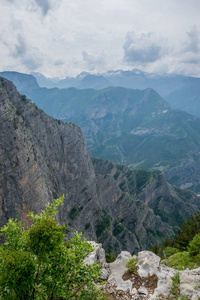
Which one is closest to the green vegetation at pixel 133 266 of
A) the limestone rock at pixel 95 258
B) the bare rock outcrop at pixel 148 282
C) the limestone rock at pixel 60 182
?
the bare rock outcrop at pixel 148 282

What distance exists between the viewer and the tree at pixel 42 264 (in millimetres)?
8805

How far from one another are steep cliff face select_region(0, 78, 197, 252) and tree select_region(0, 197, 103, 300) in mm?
44802

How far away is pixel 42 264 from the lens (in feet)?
35.4

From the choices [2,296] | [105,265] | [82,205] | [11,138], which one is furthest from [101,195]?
[2,296]

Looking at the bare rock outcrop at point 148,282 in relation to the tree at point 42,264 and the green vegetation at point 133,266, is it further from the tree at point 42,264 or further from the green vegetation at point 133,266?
the tree at point 42,264

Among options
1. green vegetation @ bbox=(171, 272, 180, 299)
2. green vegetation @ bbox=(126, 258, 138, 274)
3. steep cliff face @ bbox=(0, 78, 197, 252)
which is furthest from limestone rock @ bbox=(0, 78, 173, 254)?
green vegetation @ bbox=(171, 272, 180, 299)

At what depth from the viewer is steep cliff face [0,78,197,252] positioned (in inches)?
2083

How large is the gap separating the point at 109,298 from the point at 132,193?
188 meters

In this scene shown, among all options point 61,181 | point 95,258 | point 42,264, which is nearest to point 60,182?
point 61,181

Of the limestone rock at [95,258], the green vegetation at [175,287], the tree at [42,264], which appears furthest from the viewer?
the limestone rock at [95,258]

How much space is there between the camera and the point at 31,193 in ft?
187

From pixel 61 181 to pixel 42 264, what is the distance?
95.4m

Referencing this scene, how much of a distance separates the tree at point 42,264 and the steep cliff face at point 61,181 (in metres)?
44.8

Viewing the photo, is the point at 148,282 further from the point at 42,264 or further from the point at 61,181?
the point at 61,181
